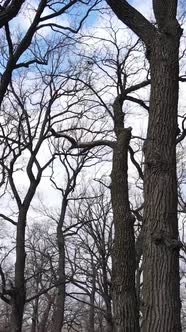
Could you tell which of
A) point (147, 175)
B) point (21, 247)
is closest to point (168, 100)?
point (147, 175)

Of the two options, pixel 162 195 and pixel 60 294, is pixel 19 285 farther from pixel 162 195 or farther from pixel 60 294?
pixel 162 195

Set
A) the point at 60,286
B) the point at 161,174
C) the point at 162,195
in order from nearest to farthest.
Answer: the point at 162,195 → the point at 161,174 → the point at 60,286

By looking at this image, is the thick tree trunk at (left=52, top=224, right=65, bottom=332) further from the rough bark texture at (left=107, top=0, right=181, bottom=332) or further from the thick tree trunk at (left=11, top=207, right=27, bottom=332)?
the rough bark texture at (left=107, top=0, right=181, bottom=332)

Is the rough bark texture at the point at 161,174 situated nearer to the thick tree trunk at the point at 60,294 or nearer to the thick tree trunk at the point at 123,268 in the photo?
the thick tree trunk at the point at 123,268

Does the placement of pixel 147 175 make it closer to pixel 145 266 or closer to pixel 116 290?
pixel 145 266

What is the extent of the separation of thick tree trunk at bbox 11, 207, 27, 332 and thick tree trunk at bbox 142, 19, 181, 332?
924 cm

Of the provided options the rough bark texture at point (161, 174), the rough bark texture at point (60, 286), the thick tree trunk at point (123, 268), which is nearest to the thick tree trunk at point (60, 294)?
the rough bark texture at point (60, 286)

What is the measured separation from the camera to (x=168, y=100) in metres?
6.15

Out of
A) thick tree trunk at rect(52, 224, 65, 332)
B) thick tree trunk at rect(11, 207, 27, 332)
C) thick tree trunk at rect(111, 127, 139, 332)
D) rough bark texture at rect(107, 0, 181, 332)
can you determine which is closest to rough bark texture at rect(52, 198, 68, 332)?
thick tree trunk at rect(52, 224, 65, 332)

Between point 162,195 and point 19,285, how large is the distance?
9.67 m

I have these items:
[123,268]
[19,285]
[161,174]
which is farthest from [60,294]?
[161,174]

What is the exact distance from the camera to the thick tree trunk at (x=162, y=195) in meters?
5.30

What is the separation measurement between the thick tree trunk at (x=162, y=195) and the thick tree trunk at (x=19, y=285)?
924 cm

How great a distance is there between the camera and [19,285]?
14.3 meters
